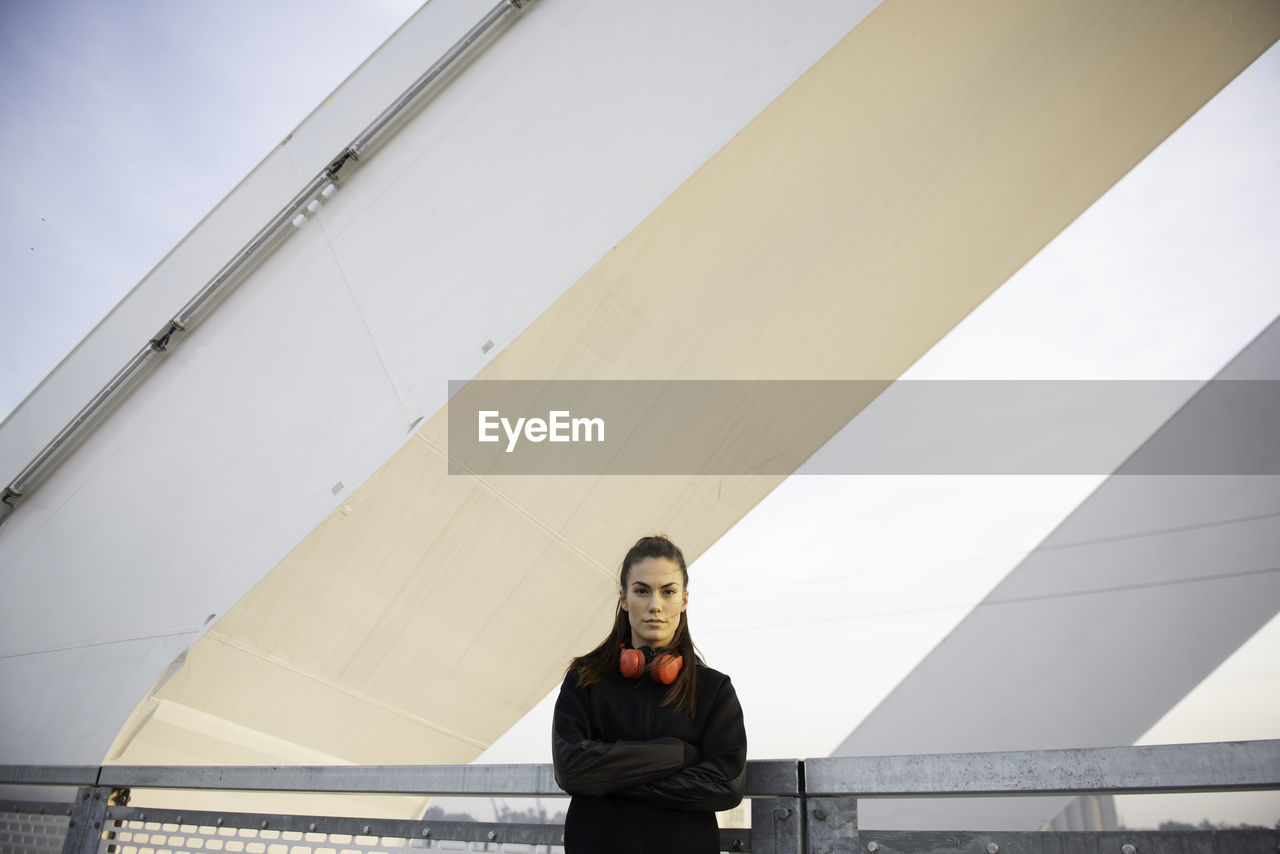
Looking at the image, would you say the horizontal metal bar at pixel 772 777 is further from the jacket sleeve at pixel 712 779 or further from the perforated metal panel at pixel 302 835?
the perforated metal panel at pixel 302 835

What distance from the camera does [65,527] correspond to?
4.50m

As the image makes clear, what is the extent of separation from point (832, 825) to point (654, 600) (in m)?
0.53

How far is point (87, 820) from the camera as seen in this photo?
2.65m

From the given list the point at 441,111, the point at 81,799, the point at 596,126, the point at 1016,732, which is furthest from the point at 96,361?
the point at 1016,732

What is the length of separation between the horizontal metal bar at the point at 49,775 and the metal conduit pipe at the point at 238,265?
6.53ft

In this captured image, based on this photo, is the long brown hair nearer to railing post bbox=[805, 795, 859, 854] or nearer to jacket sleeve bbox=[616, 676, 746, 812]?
jacket sleeve bbox=[616, 676, 746, 812]

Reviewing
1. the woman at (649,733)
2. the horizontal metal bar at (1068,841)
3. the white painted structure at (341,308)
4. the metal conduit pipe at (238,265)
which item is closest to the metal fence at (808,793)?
the horizontal metal bar at (1068,841)

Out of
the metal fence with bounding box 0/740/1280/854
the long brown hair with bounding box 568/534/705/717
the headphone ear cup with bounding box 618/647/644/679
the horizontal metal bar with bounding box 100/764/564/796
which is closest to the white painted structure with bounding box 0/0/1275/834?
the horizontal metal bar with bounding box 100/764/564/796

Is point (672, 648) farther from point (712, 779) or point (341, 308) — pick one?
point (341, 308)

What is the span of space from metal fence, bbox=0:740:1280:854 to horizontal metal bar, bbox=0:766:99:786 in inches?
9.6

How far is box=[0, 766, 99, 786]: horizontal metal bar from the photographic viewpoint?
107 inches

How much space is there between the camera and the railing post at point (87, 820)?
2.60 m

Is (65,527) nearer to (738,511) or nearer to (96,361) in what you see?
(96,361)

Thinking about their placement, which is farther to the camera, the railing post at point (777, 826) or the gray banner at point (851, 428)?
the gray banner at point (851, 428)
